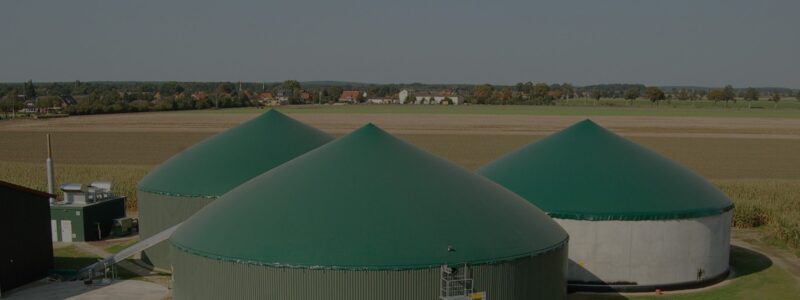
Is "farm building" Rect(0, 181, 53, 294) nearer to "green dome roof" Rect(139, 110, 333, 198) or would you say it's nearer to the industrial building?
"green dome roof" Rect(139, 110, 333, 198)

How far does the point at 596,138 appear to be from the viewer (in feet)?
→ 108

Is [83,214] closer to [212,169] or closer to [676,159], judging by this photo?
[212,169]

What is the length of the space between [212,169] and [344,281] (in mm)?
16349

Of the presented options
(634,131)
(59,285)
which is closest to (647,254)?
(59,285)

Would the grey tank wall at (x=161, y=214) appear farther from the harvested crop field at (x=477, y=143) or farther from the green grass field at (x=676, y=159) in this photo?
the harvested crop field at (x=477, y=143)

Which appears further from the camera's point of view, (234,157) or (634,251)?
(234,157)

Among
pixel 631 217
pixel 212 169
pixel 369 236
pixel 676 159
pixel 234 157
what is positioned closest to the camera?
pixel 369 236

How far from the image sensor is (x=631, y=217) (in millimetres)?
28797

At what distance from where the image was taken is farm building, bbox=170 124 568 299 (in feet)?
63.2

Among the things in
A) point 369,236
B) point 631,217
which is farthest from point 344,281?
point 631,217

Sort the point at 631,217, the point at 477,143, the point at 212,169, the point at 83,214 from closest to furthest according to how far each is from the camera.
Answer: the point at 631,217 → the point at 212,169 → the point at 83,214 → the point at 477,143

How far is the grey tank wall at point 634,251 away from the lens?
29.0 metres

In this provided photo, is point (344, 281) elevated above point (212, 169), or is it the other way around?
point (212, 169)

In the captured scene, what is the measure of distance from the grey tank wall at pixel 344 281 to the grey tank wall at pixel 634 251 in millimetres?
7257
